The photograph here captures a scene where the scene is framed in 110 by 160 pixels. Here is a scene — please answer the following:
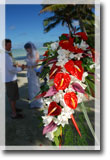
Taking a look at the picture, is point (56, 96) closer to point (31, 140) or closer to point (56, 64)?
point (56, 64)

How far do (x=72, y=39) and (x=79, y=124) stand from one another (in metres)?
0.78

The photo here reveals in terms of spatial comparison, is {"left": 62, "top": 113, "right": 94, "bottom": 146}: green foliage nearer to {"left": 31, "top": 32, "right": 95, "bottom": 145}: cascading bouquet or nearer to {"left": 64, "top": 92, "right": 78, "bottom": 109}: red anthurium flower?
Answer: {"left": 31, "top": 32, "right": 95, "bottom": 145}: cascading bouquet

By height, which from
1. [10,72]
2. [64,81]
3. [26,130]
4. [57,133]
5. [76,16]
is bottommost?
[26,130]

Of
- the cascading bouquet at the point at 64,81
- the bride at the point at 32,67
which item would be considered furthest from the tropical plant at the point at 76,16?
the cascading bouquet at the point at 64,81

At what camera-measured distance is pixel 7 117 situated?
3.36 metres

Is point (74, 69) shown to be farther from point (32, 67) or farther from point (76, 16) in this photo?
point (76, 16)

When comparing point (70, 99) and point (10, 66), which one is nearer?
point (70, 99)

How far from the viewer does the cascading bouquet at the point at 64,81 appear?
1.08 meters

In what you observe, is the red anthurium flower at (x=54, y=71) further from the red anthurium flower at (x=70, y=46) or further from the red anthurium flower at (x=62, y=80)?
the red anthurium flower at (x=70, y=46)

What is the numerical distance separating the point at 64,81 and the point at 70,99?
14cm

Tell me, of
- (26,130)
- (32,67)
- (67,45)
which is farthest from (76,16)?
(67,45)

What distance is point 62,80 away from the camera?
1070mm

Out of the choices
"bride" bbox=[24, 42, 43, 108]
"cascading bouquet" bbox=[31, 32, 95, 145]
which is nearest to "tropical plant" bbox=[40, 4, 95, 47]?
"bride" bbox=[24, 42, 43, 108]

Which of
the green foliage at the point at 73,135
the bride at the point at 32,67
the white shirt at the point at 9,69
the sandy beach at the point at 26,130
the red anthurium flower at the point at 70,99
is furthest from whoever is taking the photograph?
the bride at the point at 32,67
